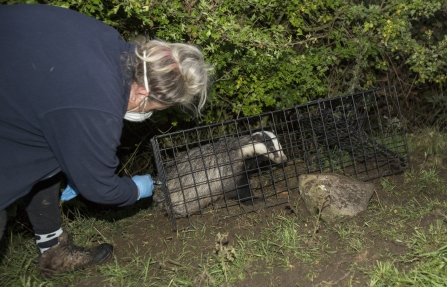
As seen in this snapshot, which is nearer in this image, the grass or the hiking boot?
the grass

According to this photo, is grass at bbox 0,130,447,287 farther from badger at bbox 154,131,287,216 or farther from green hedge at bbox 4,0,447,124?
green hedge at bbox 4,0,447,124

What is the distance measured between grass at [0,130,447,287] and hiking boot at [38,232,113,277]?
2.3 inches

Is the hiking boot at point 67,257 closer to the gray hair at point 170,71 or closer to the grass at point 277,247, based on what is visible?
the grass at point 277,247

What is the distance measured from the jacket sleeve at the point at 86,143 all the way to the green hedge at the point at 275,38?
50.8 inches

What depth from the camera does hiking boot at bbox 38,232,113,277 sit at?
3.14 m

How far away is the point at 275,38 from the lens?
147 inches

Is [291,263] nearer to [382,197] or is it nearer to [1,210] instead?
[382,197]

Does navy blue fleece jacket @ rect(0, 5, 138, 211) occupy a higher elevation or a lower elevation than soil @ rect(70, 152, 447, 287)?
higher

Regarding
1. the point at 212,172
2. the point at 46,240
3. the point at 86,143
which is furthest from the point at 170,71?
the point at 212,172

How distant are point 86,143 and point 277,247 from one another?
1547mm

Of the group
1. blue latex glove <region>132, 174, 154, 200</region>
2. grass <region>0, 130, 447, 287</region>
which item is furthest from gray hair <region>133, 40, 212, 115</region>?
grass <region>0, 130, 447, 287</region>

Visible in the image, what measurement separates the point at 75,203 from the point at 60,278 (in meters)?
1.01

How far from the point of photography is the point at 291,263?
9.37 ft

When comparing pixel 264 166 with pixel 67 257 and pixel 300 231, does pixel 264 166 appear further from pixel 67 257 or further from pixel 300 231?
pixel 67 257
